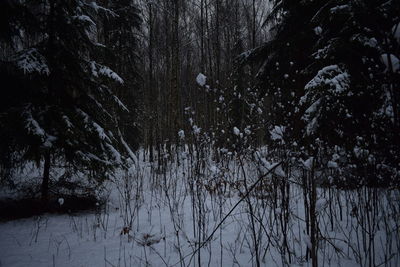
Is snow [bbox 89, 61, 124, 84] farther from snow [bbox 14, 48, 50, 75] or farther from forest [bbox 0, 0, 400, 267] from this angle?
snow [bbox 14, 48, 50, 75]

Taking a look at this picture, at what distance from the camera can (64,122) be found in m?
3.36

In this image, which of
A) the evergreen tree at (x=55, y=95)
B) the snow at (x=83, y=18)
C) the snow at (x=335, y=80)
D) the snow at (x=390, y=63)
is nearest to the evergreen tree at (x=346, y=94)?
the snow at (x=335, y=80)

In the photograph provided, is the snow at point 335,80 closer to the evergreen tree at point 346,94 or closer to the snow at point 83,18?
the evergreen tree at point 346,94

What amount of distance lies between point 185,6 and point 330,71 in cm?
1280

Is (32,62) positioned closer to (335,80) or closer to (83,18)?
(83,18)

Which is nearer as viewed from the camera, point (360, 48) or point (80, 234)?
point (80, 234)

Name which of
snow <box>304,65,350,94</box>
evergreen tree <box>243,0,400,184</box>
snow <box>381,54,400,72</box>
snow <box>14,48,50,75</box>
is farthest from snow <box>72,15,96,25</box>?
snow <box>381,54,400,72</box>

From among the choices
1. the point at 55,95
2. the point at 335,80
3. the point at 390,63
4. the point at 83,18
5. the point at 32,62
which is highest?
the point at 83,18

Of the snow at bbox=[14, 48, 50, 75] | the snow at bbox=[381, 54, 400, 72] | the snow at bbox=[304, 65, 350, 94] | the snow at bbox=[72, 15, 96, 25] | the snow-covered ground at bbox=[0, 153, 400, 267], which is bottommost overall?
the snow-covered ground at bbox=[0, 153, 400, 267]

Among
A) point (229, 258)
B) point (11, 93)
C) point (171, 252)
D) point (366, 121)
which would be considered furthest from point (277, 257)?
point (11, 93)

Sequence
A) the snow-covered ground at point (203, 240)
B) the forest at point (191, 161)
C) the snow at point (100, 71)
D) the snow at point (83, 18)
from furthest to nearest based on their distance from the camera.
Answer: the snow at point (100, 71), the snow at point (83, 18), the forest at point (191, 161), the snow-covered ground at point (203, 240)

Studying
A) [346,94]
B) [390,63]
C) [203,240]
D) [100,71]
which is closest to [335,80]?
[346,94]

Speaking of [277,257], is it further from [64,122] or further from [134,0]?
[134,0]

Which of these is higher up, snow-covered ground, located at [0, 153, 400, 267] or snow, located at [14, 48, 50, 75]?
snow, located at [14, 48, 50, 75]
